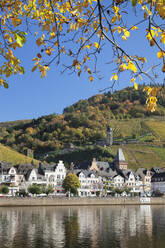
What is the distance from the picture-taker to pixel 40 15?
30.7ft

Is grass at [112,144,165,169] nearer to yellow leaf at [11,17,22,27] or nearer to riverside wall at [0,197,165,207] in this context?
riverside wall at [0,197,165,207]

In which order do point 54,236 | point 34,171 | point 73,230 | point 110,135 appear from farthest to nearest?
point 110,135 → point 34,171 → point 73,230 → point 54,236

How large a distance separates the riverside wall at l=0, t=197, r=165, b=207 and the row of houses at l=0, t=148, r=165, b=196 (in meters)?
15.7

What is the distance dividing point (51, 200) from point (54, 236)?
168 ft

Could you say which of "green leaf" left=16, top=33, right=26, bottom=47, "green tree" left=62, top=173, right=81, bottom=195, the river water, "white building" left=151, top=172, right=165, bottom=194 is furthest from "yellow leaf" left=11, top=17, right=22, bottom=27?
"white building" left=151, top=172, right=165, bottom=194

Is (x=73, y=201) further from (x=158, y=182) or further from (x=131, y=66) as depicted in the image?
(x=131, y=66)

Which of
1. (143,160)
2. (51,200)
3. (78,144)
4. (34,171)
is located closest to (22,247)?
(51,200)

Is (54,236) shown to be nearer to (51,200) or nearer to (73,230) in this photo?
(73,230)

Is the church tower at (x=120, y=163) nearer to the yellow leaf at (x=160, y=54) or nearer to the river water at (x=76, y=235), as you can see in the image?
Answer: the river water at (x=76, y=235)

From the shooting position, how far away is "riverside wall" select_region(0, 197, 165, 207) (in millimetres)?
80000

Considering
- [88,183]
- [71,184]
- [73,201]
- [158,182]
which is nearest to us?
[73,201]

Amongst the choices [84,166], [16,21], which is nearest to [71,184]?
[84,166]

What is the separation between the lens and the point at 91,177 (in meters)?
118

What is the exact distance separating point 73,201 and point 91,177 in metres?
29.6
